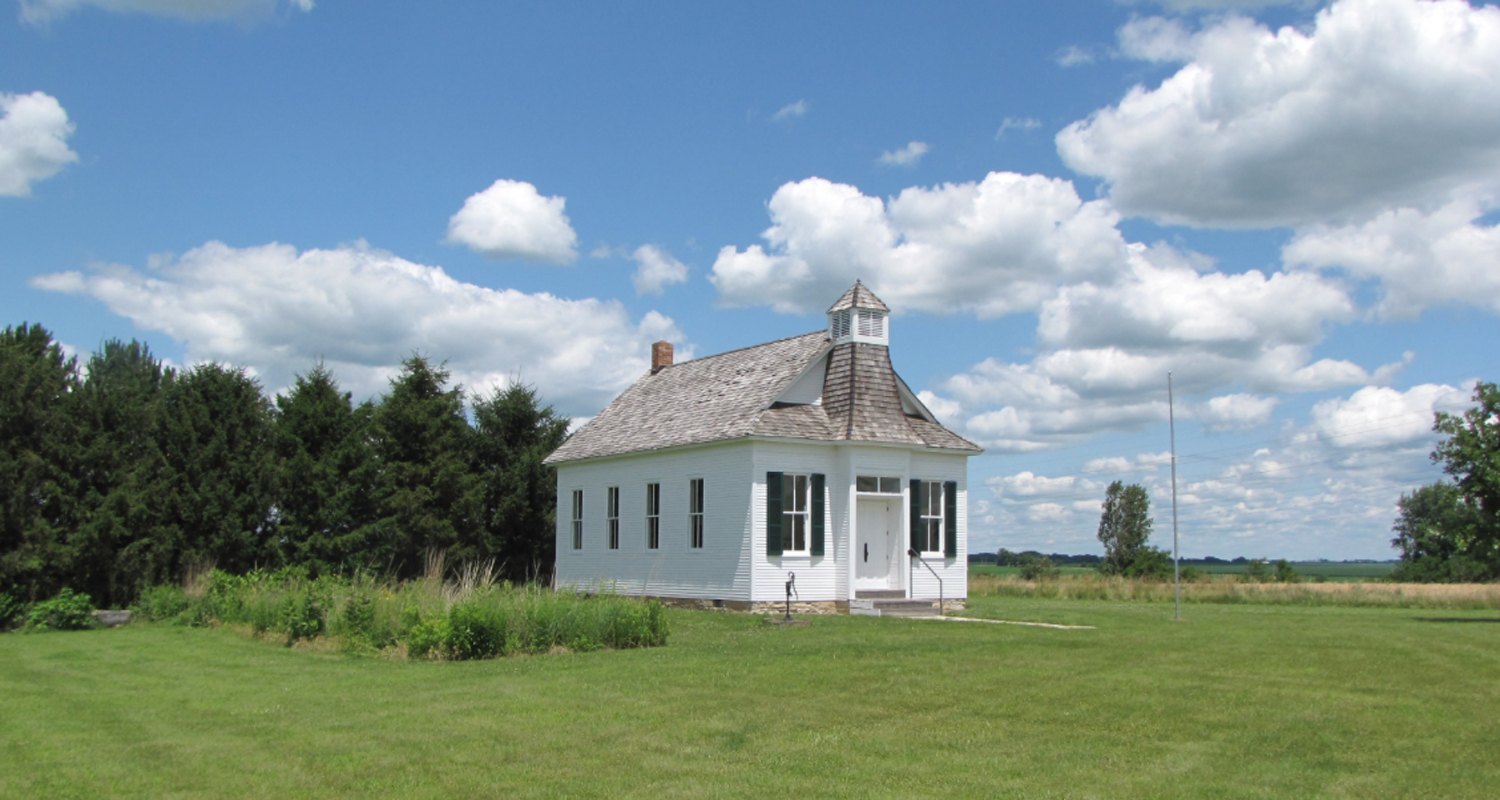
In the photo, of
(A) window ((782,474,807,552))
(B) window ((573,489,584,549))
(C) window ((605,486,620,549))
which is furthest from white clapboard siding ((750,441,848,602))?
(B) window ((573,489,584,549))

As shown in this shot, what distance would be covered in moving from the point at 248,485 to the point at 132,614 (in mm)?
4375

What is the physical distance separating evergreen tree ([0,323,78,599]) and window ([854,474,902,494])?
1745cm

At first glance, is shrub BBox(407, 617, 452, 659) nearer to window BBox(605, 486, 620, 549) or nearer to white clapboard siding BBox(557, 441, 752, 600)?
white clapboard siding BBox(557, 441, 752, 600)

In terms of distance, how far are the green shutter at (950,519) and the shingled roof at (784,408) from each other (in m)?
1.05

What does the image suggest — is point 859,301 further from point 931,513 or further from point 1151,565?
point 1151,565

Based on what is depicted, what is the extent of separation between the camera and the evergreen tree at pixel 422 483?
31.8 metres

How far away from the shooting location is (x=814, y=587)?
78.7 ft

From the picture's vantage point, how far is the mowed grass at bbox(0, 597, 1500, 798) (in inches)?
305

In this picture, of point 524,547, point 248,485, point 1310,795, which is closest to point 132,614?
point 248,485

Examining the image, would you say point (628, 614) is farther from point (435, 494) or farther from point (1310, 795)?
point (435, 494)

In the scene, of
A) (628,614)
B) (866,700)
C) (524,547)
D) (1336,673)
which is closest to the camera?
(866,700)

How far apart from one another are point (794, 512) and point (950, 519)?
4447 mm

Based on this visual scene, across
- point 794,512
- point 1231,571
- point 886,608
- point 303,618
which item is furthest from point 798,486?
point 1231,571

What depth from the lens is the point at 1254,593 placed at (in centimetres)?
3456
